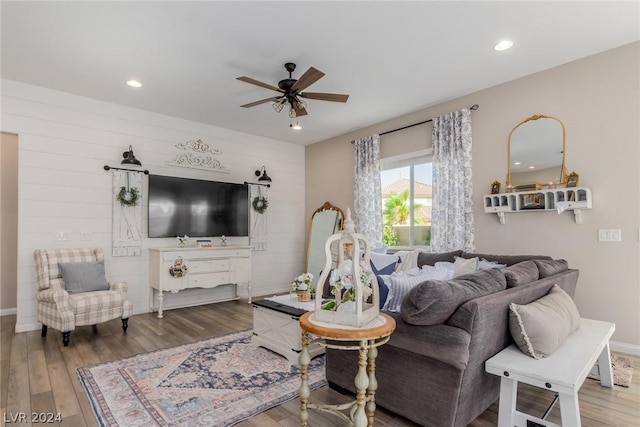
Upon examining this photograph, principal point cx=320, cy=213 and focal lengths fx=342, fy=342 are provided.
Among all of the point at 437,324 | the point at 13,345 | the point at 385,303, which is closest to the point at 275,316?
the point at 385,303

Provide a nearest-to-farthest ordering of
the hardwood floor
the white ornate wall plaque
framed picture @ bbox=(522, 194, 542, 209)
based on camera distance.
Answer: the hardwood floor < framed picture @ bbox=(522, 194, 542, 209) < the white ornate wall plaque

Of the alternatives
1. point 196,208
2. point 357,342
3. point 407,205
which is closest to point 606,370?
point 357,342

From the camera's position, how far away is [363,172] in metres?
5.50

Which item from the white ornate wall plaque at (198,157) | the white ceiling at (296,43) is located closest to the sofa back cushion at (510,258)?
the white ceiling at (296,43)

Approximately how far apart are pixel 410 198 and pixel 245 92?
2.74 meters

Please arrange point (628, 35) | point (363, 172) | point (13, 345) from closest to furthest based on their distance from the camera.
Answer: point (628, 35) → point (13, 345) → point (363, 172)

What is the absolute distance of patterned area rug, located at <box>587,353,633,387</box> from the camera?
257cm

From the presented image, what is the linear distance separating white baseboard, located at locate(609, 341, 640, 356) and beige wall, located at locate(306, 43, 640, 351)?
14 millimetres

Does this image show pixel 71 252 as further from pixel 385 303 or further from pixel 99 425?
pixel 385 303

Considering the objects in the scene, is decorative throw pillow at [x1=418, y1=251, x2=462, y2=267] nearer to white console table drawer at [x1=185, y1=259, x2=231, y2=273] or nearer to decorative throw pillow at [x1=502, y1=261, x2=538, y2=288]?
decorative throw pillow at [x1=502, y1=261, x2=538, y2=288]

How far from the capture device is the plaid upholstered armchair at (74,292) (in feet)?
11.2

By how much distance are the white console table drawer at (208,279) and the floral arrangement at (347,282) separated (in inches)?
137

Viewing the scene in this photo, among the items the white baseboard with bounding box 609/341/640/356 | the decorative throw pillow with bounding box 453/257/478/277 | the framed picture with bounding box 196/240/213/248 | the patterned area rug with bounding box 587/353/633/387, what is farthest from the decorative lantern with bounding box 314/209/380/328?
the framed picture with bounding box 196/240/213/248

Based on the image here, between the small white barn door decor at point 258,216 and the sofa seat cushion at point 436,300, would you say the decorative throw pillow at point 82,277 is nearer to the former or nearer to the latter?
the small white barn door decor at point 258,216
